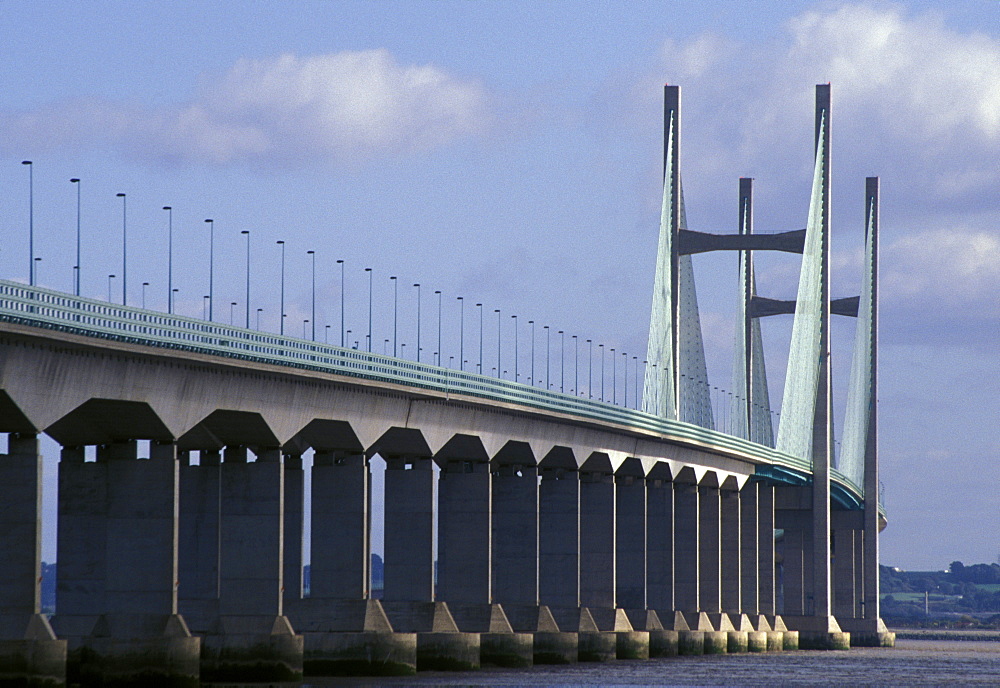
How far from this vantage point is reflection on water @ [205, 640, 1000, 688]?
58.8 m

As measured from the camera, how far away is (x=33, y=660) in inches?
1671

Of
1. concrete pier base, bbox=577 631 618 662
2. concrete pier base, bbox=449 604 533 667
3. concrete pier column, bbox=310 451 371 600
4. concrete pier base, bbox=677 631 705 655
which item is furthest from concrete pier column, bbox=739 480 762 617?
concrete pier column, bbox=310 451 371 600

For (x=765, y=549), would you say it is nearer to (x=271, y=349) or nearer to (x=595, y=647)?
(x=595, y=647)

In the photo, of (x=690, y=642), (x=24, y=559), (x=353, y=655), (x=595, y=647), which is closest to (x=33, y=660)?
(x=24, y=559)

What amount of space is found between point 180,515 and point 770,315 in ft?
237

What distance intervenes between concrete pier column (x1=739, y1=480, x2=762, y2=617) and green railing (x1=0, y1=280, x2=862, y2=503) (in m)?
19.4

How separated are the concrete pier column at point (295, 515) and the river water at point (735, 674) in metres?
5.84

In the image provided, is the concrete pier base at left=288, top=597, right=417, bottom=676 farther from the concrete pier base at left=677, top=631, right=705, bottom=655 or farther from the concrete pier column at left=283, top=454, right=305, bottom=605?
the concrete pier base at left=677, top=631, right=705, bottom=655

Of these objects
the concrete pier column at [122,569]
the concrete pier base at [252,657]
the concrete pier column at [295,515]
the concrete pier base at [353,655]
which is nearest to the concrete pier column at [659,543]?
the concrete pier column at [295,515]

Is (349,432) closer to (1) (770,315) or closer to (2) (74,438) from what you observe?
(2) (74,438)

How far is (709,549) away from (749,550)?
874 cm

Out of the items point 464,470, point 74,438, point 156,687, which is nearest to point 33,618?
point 156,687

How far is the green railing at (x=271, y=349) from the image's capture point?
148 feet

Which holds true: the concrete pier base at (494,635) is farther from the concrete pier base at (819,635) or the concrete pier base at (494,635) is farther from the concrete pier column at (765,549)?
the concrete pier column at (765,549)
